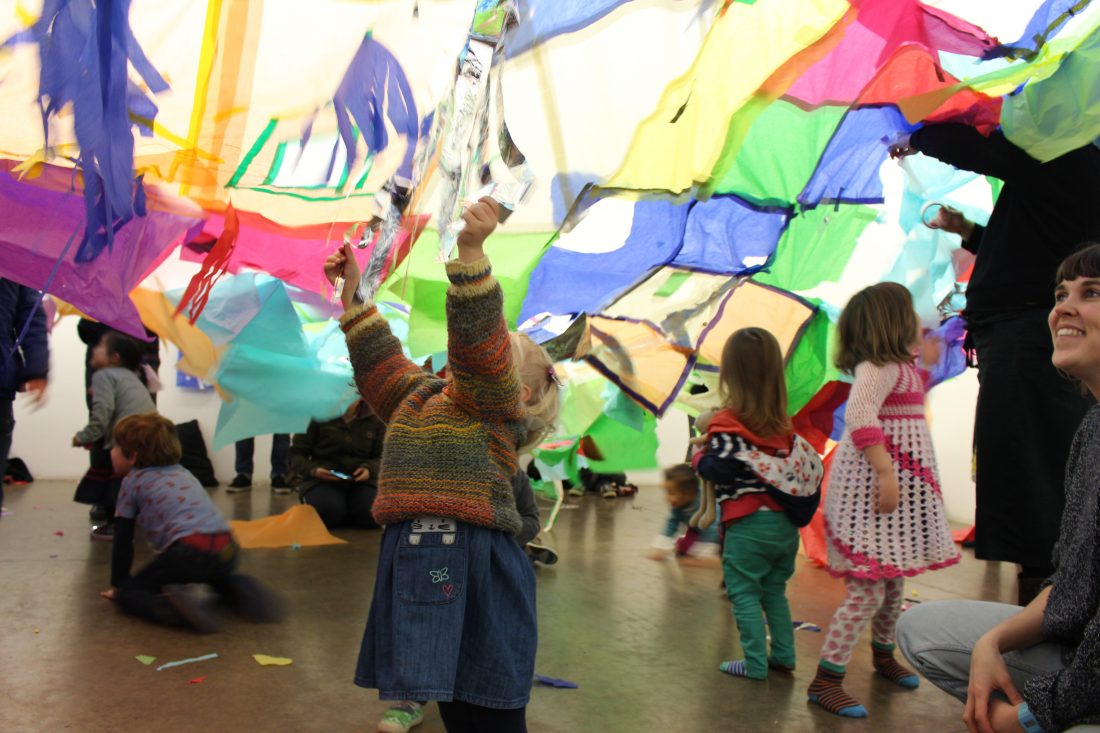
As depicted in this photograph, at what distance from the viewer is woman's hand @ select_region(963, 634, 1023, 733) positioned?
1.34m

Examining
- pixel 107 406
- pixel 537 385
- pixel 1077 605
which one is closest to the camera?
pixel 1077 605

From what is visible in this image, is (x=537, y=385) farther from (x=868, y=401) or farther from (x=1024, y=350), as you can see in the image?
(x=1024, y=350)

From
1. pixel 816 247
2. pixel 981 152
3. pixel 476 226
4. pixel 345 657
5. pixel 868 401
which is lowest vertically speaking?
pixel 345 657

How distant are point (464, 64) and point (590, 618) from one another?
2.13 m

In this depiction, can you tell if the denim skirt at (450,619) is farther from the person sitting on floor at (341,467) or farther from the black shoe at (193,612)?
the person sitting on floor at (341,467)

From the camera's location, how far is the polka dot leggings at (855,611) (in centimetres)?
246

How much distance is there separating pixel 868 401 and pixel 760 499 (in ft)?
1.46

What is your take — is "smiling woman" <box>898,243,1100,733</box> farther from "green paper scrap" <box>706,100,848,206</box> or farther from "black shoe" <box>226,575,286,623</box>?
"black shoe" <box>226,575,286,623</box>

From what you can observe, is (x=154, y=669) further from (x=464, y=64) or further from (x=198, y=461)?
(x=198, y=461)

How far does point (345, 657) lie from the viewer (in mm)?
2691

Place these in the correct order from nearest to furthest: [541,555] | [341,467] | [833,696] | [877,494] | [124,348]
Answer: [833,696]
[877,494]
[541,555]
[124,348]
[341,467]

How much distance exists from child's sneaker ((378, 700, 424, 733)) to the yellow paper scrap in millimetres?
513

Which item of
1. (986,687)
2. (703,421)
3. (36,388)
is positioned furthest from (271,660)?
(986,687)

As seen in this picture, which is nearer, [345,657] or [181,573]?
[345,657]
